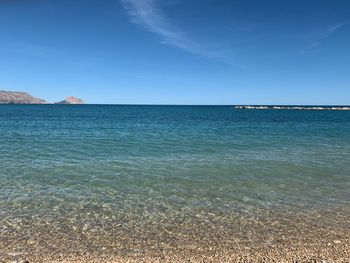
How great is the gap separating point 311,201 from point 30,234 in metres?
9.99

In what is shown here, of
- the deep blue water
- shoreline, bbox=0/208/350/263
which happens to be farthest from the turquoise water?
shoreline, bbox=0/208/350/263

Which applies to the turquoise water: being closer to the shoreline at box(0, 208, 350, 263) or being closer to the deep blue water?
the deep blue water

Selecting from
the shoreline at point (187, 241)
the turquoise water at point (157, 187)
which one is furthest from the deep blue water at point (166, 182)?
the shoreline at point (187, 241)

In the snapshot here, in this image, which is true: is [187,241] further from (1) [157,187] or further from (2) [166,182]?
(2) [166,182]

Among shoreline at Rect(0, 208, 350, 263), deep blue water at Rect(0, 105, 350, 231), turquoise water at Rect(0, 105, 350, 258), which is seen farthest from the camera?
deep blue water at Rect(0, 105, 350, 231)

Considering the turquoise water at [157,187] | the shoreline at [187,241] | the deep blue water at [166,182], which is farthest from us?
the deep blue water at [166,182]

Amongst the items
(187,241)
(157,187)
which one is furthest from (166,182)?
(187,241)

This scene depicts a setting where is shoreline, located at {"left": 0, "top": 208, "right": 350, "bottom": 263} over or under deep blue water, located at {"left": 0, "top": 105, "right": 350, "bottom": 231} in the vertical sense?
over

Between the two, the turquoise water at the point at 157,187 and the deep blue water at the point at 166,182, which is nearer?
the turquoise water at the point at 157,187

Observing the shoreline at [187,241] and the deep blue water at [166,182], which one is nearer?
the shoreline at [187,241]

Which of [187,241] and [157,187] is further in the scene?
[157,187]

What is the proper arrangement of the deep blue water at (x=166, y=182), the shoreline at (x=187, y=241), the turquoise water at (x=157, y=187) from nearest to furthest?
1. the shoreline at (x=187, y=241)
2. the turquoise water at (x=157, y=187)
3. the deep blue water at (x=166, y=182)

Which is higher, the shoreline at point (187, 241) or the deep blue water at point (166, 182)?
the shoreline at point (187, 241)

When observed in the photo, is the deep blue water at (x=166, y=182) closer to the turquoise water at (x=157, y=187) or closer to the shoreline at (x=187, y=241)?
the turquoise water at (x=157, y=187)
